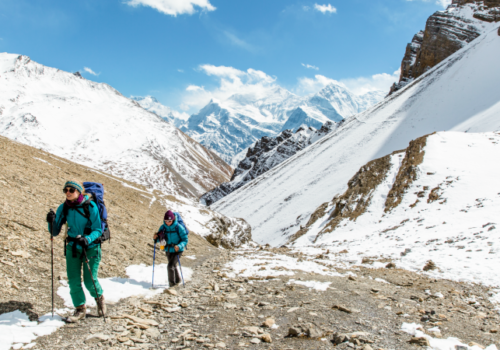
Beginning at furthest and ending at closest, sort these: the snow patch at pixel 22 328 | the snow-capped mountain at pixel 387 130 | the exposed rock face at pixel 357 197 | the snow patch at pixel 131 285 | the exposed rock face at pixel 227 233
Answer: the snow-capped mountain at pixel 387 130 → the exposed rock face at pixel 357 197 → the exposed rock face at pixel 227 233 → the snow patch at pixel 131 285 → the snow patch at pixel 22 328

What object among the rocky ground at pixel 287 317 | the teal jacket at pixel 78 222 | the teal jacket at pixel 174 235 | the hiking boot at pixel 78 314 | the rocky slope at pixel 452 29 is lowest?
the rocky ground at pixel 287 317

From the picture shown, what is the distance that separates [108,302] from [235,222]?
30223 mm

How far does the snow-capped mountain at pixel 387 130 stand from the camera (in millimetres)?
51938

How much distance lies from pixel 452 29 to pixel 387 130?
9373cm

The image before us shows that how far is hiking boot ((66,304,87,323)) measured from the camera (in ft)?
19.1

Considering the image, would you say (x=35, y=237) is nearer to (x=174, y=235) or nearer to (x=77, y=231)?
(x=77, y=231)

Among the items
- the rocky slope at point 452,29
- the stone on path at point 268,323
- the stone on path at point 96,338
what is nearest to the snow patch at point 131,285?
the stone on path at point 96,338

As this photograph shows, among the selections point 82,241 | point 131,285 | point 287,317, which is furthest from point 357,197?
point 82,241

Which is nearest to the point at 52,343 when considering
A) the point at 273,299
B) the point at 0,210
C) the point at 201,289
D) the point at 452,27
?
the point at 201,289

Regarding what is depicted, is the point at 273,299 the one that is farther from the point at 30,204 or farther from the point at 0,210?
the point at 30,204

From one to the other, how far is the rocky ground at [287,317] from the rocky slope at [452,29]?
156 metres

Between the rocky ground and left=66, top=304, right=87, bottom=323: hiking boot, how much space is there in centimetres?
20

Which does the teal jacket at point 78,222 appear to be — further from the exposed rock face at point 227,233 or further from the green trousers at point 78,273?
the exposed rock face at point 227,233

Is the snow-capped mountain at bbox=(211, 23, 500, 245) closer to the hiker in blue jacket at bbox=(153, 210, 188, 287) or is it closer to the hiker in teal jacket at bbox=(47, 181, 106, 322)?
the hiker in blue jacket at bbox=(153, 210, 188, 287)
